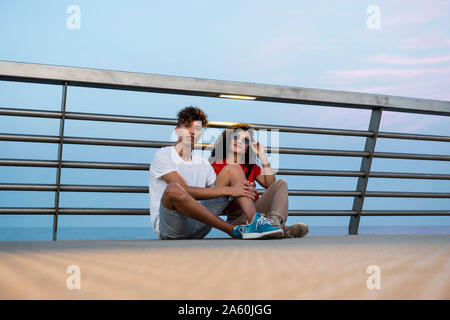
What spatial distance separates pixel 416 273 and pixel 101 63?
2.74m

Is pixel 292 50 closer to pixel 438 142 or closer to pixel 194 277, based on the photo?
pixel 438 142

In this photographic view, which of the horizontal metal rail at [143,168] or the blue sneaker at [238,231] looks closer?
the blue sneaker at [238,231]

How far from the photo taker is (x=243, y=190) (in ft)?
8.19

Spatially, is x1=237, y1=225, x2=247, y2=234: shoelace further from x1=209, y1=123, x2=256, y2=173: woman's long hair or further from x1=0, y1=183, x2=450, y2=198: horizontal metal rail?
x1=0, y1=183, x2=450, y2=198: horizontal metal rail

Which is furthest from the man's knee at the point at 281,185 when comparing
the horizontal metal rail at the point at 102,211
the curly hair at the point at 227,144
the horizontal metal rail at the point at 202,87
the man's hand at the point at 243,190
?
the horizontal metal rail at the point at 202,87

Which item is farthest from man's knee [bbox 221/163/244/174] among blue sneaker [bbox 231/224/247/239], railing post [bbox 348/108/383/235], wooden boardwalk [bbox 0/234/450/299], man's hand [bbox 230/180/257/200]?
railing post [bbox 348/108/383/235]

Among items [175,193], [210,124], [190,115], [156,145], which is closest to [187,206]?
[175,193]

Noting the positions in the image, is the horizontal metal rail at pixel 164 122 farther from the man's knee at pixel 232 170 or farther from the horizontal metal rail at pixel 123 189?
the man's knee at pixel 232 170

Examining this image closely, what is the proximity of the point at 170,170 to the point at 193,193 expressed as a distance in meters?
0.21

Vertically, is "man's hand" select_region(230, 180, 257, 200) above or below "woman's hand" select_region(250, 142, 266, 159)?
below

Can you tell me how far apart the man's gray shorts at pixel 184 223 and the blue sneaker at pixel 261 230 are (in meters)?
0.30

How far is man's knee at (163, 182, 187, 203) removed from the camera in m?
2.28

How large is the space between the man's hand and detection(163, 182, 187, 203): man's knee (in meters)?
0.31

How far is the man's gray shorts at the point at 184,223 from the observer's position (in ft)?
7.99
